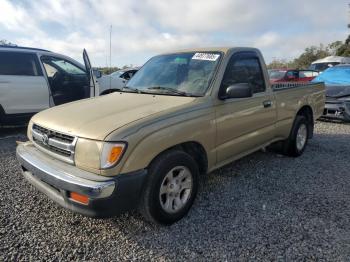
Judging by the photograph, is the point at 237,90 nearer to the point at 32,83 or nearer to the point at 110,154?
the point at 110,154

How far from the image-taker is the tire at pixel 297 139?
514cm

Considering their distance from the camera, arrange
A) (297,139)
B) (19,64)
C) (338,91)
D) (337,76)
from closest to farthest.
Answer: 1. (297,139)
2. (19,64)
3. (338,91)
4. (337,76)

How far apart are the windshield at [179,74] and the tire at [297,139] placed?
2.22 m

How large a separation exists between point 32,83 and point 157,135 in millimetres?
4878

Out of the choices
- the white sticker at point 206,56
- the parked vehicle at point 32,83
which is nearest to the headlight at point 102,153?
the white sticker at point 206,56

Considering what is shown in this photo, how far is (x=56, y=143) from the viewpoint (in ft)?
9.34

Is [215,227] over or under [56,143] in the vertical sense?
under

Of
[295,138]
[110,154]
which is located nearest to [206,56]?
[110,154]

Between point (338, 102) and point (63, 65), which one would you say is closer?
point (63, 65)

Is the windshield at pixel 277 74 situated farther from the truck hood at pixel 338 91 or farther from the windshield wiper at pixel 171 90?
the windshield wiper at pixel 171 90

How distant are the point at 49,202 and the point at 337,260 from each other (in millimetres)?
2979

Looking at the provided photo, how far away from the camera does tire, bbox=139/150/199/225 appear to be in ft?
9.13

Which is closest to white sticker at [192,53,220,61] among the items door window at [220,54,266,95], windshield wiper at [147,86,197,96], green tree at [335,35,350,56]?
door window at [220,54,266,95]

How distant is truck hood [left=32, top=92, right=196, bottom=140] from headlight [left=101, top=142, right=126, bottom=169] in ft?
0.31
